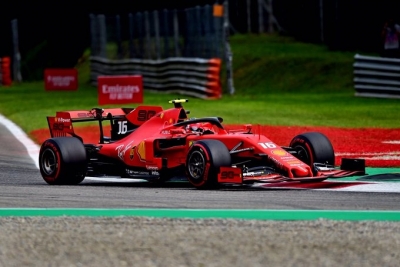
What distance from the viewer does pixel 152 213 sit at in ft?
33.5

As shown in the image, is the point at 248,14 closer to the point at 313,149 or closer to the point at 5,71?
the point at 5,71

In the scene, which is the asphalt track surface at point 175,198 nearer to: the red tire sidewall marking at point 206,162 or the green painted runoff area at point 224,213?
the red tire sidewall marking at point 206,162

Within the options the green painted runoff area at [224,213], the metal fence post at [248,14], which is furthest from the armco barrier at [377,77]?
the green painted runoff area at [224,213]

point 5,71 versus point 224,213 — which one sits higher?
point 5,71

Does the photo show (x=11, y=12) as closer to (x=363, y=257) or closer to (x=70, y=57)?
(x=70, y=57)

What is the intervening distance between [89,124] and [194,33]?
Answer: 1190 cm

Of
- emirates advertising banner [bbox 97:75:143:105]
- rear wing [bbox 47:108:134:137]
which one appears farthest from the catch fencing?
rear wing [bbox 47:108:134:137]

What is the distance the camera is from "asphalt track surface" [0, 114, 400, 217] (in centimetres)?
1070

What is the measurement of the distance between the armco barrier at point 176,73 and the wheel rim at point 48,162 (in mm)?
19371

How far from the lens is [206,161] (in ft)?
40.1

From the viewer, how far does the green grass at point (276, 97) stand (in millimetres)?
24988

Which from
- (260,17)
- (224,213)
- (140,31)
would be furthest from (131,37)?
(224,213)

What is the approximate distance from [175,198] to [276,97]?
21690mm

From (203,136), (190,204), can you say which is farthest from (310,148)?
(190,204)
